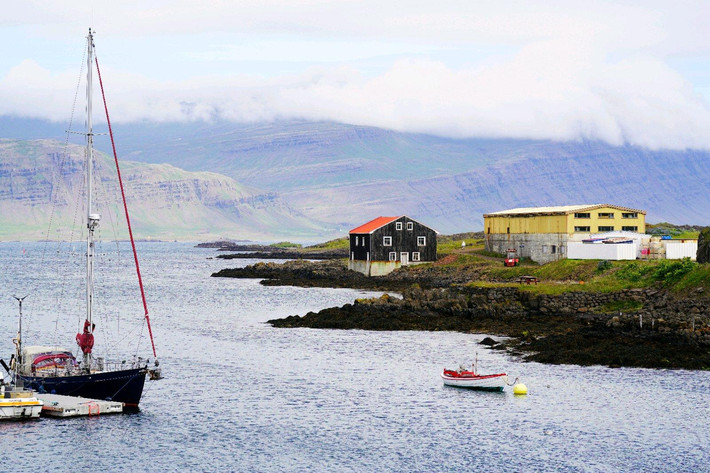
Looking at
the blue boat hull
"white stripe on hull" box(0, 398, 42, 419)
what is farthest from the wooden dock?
"white stripe on hull" box(0, 398, 42, 419)

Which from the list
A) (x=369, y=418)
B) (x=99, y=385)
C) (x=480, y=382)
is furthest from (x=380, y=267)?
(x=99, y=385)

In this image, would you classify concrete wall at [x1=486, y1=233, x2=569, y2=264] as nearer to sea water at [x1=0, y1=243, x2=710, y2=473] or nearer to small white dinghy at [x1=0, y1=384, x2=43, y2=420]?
sea water at [x1=0, y1=243, x2=710, y2=473]

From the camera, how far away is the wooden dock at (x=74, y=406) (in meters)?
48.6

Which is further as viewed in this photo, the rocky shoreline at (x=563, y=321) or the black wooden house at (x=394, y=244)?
the black wooden house at (x=394, y=244)

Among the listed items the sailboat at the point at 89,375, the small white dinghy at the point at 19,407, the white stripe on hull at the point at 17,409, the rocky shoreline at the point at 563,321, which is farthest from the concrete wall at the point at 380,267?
the white stripe on hull at the point at 17,409

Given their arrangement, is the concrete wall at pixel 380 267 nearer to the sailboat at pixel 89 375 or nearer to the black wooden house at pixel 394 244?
the black wooden house at pixel 394 244

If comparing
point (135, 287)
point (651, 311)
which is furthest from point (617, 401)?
point (135, 287)

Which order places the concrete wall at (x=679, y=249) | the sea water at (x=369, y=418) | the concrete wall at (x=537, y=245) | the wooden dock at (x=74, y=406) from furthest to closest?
the concrete wall at (x=537, y=245), the concrete wall at (x=679, y=249), the wooden dock at (x=74, y=406), the sea water at (x=369, y=418)

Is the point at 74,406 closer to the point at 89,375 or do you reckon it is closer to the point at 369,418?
the point at 89,375

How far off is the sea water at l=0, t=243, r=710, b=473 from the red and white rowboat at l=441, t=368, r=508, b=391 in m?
0.78

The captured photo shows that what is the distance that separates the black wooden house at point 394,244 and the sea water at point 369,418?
53.4 meters

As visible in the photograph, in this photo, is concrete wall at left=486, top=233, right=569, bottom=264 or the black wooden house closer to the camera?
concrete wall at left=486, top=233, right=569, bottom=264

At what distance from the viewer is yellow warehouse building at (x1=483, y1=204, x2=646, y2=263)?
4407 inches

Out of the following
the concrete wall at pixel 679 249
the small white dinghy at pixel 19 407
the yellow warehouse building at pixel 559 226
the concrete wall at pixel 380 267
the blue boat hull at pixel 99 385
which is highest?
the yellow warehouse building at pixel 559 226
